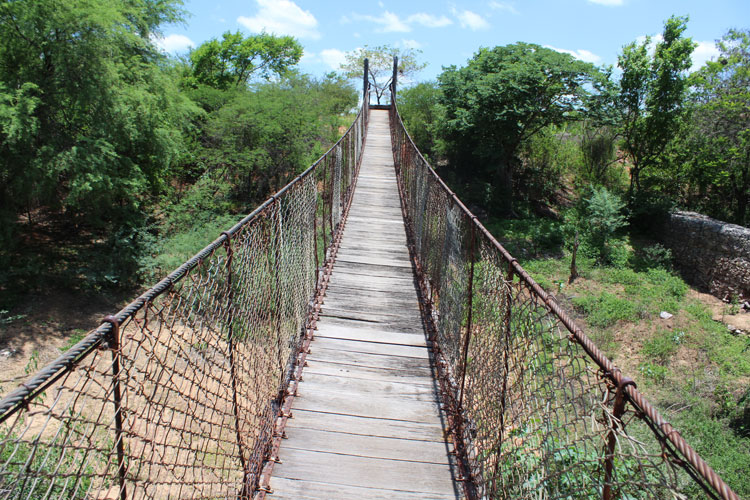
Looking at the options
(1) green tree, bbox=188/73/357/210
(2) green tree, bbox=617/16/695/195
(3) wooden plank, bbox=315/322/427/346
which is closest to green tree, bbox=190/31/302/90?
(1) green tree, bbox=188/73/357/210

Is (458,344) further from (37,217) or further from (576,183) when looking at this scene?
(576,183)

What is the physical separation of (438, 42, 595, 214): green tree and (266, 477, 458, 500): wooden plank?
43.7 ft

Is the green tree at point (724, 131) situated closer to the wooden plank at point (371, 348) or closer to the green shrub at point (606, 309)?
the green shrub at point (606, 309)

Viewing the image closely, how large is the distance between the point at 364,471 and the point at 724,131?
14587 millimetres

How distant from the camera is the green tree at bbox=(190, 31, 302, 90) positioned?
934 inches

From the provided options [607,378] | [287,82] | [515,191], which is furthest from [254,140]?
[607,378]

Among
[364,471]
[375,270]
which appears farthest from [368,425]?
[375,270]

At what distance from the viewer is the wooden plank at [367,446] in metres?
2.35

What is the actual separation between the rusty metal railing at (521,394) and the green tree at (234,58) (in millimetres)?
23062

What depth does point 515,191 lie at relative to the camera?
17547 mm

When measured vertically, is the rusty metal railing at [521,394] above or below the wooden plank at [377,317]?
above

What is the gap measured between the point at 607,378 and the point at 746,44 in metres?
16.1

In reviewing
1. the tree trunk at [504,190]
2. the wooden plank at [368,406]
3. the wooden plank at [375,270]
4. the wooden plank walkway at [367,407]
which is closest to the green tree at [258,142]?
the tree trunk at [504,190]

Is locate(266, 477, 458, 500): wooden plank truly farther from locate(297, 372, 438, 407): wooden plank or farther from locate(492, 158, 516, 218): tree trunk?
locate(492, 158, 516, 218): tree trunk
